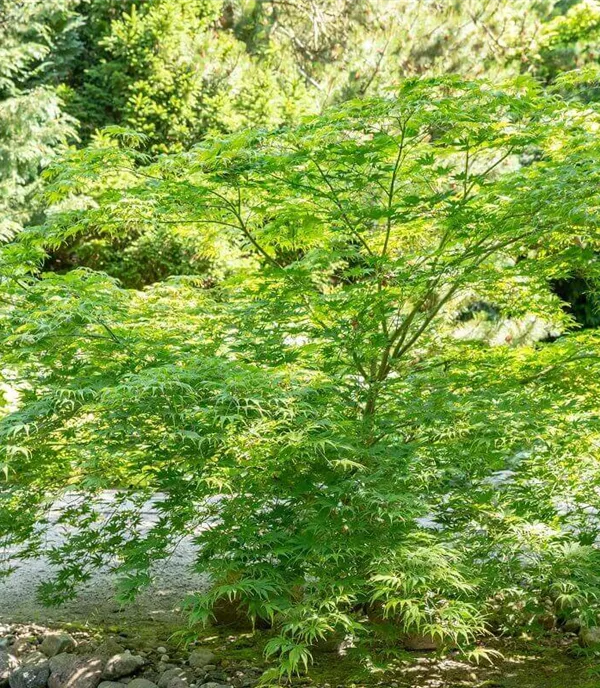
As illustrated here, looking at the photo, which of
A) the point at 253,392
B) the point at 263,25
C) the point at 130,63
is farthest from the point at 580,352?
the point at 263,25

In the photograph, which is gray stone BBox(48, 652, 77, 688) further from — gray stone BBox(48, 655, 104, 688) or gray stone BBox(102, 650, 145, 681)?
gray stone BBox(102, 650, 145, 681)

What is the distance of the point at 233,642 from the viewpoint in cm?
335

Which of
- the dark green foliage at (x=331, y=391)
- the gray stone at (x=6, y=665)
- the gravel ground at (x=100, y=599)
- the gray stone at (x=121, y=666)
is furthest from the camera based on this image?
the gravel ground at (x=100, y=599)

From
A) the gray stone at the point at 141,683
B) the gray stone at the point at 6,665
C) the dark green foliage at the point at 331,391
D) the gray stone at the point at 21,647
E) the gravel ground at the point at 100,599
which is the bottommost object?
the gray stone at the point at 141,683

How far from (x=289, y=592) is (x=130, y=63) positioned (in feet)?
25.3

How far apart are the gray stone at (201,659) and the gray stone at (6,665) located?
75 centimetres

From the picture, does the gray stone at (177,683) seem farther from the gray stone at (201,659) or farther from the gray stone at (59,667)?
the gray stone at (59,667)

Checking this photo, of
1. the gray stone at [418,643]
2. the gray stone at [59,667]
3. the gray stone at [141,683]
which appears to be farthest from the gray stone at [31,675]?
the gray stone at [418,643]

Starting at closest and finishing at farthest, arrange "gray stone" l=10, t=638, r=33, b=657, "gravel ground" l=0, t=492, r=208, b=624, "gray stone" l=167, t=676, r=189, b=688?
"gray stone" l=167, t=676, r=189, b=688
"gray stone" l=10, t=638, r=33, b=657
"gravel ground" l=0, t=492, r=208, b=624

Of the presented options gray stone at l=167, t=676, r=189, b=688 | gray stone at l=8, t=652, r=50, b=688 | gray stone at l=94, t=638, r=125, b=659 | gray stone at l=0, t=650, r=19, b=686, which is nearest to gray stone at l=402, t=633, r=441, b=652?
gray stone at l=167, t=676, r=189, b=688

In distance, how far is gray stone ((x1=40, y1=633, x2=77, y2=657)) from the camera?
129 inches

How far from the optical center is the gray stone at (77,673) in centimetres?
304

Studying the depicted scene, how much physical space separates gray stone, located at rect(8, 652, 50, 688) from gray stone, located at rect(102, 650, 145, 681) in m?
0.26

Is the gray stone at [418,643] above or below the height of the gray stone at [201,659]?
above
